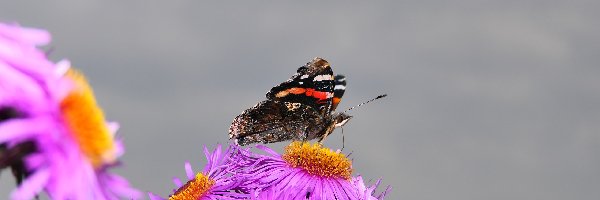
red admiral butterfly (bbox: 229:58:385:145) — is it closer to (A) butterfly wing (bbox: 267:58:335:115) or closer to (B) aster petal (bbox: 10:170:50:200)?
(A) butterfly wing (bbox: 267:58:335:115)

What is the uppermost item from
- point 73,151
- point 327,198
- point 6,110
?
point 6,110

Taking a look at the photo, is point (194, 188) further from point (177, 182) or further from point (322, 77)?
point (322, 77)

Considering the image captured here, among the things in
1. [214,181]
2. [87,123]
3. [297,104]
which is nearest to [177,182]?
[214,181]

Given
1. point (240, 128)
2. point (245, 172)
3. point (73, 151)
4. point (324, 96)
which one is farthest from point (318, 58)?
point (73, 151)

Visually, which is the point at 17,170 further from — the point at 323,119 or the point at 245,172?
the point at 323,119

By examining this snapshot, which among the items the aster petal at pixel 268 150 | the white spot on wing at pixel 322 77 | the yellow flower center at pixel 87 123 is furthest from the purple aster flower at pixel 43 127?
the white spot on wing at pixel 322 77

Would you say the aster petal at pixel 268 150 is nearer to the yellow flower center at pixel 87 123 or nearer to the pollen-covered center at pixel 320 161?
the pollen-covered center at pixel 320 161

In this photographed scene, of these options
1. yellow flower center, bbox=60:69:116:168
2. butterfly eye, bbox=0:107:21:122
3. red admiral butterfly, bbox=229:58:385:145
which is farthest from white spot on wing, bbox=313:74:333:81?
butterfly eye, bbox=0:107:21:122
